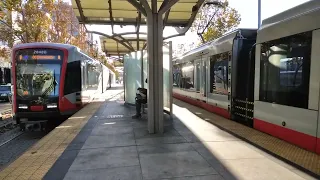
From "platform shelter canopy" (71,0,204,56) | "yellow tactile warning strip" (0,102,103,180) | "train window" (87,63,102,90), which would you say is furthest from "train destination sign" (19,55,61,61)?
"train window" (87,63,102,90)

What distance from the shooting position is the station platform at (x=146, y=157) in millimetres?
4328

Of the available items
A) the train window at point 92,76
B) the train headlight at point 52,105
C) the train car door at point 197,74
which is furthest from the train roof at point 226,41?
the train headlight at point 52,105

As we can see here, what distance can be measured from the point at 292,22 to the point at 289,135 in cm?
227

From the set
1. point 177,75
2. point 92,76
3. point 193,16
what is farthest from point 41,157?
point 177,75

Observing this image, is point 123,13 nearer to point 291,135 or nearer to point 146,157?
point 146,157

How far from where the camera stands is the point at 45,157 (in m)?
5.21

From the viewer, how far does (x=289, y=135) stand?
5.72 meters

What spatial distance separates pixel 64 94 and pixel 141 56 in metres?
4.14

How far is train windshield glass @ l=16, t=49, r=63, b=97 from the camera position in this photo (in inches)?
377

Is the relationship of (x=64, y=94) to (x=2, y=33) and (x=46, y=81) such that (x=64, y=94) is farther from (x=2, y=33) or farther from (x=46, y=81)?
(x=2, y=33)

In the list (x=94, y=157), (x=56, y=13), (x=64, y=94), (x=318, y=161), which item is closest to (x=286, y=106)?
(x=318, y=161)

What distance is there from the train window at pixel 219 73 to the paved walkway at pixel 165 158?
7.61ft

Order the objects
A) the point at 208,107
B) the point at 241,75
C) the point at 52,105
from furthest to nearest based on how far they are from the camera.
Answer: the point at 208,107 → the point at 52,105 → the point at 241,75

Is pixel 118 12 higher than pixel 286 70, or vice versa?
pixel 118 12
